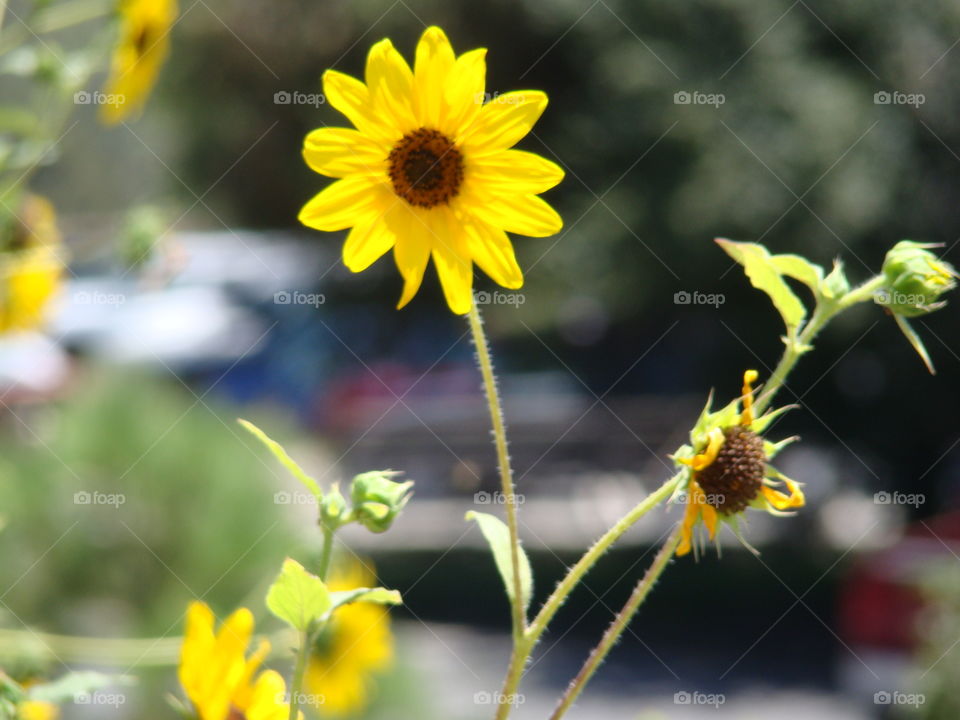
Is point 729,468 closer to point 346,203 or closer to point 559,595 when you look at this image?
point 559,595

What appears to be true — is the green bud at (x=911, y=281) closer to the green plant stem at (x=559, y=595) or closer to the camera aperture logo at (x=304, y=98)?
the green plant stem at (x=559, y=595)

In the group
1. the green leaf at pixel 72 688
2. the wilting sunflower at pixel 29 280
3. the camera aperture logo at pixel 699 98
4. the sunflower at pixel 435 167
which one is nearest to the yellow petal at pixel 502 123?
the sunflower at pixel 435 167

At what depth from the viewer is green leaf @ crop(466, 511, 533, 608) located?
1.73ft

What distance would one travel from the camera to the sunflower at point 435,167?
0.60 meters

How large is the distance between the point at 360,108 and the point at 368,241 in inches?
2.9

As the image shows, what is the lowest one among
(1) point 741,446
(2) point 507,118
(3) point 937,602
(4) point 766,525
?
(1) point 741,446

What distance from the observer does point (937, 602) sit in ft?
10.5

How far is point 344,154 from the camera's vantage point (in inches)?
24.3

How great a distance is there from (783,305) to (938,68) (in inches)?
226

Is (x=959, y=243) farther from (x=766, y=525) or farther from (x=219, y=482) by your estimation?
(x=219, y=482)

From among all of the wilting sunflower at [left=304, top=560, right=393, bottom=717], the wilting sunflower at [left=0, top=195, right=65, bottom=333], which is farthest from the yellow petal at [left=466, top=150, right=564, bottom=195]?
the wilting sunflower at [left=304, top=560, right=393, bottom=717]

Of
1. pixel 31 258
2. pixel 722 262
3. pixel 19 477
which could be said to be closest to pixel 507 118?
pixel 31 258

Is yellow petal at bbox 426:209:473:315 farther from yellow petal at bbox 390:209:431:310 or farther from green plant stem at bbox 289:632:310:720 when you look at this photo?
green plant stem at bbox 289:632:310:720

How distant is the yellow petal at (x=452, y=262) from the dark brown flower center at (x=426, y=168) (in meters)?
0.01
